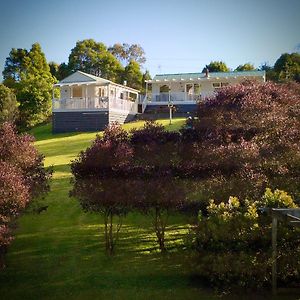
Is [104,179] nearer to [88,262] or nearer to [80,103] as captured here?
[88,262]

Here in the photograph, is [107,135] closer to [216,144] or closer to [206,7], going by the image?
[216,144]

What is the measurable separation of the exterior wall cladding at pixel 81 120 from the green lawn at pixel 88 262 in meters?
8.00

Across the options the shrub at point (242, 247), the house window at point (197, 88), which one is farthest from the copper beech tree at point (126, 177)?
the house window at point (197, 88)

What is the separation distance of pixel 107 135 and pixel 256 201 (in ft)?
8.03

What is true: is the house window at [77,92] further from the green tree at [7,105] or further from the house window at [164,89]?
the green tree at [7,105]

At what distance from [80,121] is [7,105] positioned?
30.3ft

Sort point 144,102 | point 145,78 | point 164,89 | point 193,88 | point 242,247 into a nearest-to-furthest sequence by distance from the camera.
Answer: point 242,247
point 145,78
point 144,102
point 193,88
point 164,89

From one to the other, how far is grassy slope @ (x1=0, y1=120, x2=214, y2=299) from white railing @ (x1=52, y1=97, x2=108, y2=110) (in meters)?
8.46

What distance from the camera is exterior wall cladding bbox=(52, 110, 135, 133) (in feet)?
51.0

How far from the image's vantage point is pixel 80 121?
15.7 metres

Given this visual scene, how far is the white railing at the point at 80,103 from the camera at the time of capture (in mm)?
15844

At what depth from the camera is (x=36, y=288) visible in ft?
17.2

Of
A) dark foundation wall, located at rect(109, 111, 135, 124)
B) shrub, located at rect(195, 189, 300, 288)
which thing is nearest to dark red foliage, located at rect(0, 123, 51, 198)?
shrub, located at rect(195, 189, 300, 288)

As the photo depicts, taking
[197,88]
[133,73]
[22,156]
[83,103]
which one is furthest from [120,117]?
[22,156]
